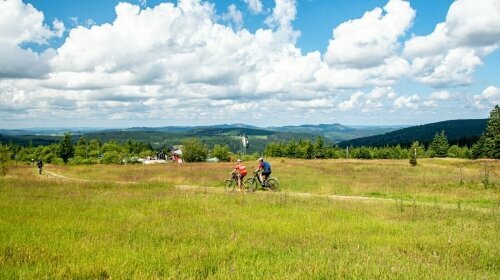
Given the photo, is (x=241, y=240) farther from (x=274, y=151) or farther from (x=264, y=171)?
(x=274, y=151)

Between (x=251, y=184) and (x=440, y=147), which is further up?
(x=251, y=184)

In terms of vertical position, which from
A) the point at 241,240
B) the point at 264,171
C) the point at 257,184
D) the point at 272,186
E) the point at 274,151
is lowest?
the point at 274,151

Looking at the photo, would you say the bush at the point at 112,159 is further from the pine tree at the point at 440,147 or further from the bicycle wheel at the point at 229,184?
the bicycle wheel at the point at 229,184

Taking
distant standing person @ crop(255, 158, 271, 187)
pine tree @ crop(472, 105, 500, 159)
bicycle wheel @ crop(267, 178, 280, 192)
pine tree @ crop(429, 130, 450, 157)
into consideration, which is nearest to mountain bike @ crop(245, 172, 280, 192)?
bicycle wheel @ crop(267, 178, 280, 192)

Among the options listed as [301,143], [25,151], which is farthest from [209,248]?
[25,151]

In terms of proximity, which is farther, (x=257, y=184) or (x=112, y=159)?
A: (x=112, y=159)

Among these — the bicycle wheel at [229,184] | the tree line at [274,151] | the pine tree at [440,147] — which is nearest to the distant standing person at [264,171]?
the bicycle wheel at [229,184]

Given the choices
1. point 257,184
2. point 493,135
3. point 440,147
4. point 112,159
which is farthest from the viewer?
point 440,147

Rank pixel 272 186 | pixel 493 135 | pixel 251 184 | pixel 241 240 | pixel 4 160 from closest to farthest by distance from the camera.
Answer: pixel 241 240
pixel 251 184
pixel 272 186
pixel 4 160
pixel 493 135

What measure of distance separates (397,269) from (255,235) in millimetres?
4077

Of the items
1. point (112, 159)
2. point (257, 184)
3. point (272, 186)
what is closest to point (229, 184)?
point (257, 184)

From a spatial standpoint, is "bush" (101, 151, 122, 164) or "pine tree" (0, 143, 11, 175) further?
"bush" (101, 151, 122, 164)

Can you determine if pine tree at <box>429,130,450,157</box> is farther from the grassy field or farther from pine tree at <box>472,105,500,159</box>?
the grassy field

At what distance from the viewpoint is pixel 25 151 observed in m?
153
